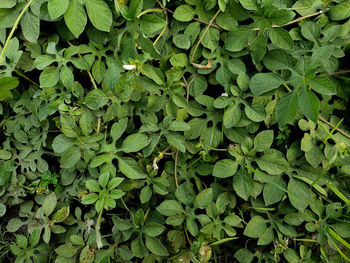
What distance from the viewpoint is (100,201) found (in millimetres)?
1556

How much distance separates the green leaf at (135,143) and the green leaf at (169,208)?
0.34 metres

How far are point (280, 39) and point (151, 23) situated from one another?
2.28ft

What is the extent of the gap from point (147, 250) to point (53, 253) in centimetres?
61

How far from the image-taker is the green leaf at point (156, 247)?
166cm

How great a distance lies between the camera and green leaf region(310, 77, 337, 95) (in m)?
1.55

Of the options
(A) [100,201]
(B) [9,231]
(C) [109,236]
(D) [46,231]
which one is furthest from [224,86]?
(B) [9,231]

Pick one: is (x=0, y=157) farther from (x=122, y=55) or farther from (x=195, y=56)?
(x=195, y=56)

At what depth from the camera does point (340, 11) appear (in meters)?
1.78

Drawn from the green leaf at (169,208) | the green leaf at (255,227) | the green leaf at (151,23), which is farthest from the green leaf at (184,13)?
the green leaf at (255,227)

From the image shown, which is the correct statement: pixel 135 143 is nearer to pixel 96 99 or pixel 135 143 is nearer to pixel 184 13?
pixel 96 99

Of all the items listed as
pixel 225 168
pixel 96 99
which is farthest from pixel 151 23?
pixel 225 168

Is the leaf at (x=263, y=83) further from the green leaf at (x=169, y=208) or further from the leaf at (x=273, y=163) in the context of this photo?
the green leaf at (x=169, y=208)

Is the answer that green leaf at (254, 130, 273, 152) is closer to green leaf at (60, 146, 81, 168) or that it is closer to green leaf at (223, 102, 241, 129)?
green leaf at (223, 102, 241, 129)

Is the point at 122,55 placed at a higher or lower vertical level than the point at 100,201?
higher
